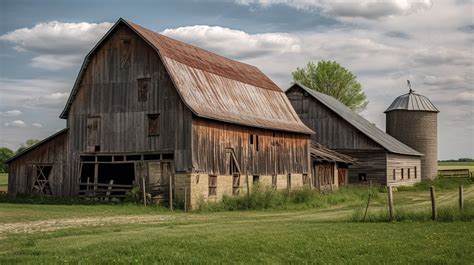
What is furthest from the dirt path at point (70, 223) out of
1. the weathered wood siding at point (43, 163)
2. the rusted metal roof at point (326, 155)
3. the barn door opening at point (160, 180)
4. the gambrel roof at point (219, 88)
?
the rusted metal roof at point (326, 155)

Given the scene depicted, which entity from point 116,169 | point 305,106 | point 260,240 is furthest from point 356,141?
point 260,240

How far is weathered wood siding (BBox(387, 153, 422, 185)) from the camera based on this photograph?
5256 cm

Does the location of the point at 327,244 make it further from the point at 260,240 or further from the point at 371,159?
the point at 371,159

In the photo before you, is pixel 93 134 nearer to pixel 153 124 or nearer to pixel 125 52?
pixel 153 124

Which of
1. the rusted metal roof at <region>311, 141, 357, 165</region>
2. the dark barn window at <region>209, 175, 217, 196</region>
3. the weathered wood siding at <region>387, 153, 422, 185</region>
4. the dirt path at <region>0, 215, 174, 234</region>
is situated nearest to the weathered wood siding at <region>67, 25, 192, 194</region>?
the dark barn window at <region>209, 175, 217, 196</region>

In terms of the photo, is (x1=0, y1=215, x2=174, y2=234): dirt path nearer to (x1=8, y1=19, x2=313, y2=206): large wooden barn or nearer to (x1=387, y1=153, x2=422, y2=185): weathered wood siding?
(x1=8, y1=19, x2=313, y2=206): large wooden barn

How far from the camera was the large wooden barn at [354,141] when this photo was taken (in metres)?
51.8

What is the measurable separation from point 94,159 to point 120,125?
8.77 ft

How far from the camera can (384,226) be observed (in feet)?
67.6

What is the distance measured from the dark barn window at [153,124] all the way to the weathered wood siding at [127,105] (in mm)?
187

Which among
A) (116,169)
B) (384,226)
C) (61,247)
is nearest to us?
(61,247)

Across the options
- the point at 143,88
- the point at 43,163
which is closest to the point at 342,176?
the point at 143,88

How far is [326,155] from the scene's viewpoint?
47406mm

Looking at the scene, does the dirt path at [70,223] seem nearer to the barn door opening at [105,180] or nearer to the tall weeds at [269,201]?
the tall weeds at [269,201]
